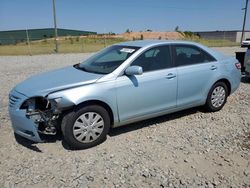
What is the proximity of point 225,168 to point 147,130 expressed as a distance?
155 centimetres

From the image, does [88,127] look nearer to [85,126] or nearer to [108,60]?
[85,126]

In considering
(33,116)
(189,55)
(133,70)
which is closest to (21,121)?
(33,116)

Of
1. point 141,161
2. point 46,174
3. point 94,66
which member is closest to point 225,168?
point 141,161

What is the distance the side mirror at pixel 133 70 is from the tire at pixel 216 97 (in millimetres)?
1911

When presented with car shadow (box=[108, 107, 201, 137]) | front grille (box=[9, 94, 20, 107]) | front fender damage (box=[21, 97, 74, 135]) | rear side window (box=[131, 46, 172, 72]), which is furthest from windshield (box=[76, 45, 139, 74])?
front grille (box=[9, 94, 20, 107])

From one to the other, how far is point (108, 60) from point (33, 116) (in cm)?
178

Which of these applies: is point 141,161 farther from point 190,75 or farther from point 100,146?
point 190,75

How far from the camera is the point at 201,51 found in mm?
5188

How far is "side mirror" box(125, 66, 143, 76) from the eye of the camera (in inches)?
158

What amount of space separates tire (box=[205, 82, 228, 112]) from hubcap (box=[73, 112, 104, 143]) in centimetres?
246

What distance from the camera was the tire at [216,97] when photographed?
5.28 metres

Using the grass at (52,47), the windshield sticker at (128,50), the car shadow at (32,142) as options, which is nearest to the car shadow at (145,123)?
the car shadow at (32,142)

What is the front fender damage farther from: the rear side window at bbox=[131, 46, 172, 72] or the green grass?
the green grass

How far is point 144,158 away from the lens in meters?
3.66
